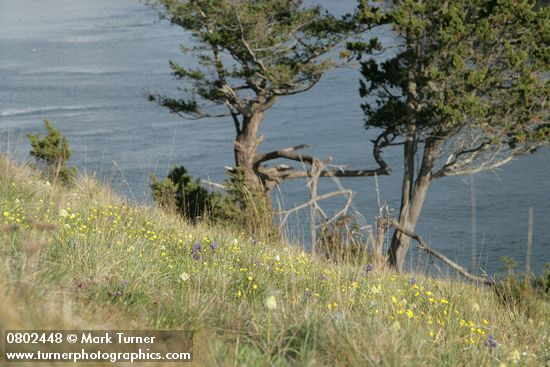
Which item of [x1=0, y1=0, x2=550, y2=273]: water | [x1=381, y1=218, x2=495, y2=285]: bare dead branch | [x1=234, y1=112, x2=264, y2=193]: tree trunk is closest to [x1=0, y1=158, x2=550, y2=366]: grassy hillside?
[x1=381, y1=218, x2=495, y2=285]: bare dead branch

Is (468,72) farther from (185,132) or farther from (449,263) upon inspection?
(185,132)

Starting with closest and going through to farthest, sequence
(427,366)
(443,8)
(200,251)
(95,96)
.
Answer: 1. (427,366)
2. (200,251)
3. (443,8)
4. (95,96)

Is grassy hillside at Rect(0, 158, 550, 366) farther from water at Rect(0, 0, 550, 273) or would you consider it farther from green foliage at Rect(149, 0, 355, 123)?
green foliage at Rect(149, 0, 355, 123)

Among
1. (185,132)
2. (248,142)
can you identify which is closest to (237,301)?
(248,142)

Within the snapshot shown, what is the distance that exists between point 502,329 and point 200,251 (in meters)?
1.90

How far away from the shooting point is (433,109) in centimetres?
1770

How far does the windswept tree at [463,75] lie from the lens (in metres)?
16.6

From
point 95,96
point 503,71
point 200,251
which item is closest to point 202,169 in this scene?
point 503,71

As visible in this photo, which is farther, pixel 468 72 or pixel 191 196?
pixel 191 196

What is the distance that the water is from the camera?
2414 cm

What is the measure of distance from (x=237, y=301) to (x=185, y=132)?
97.7 ft

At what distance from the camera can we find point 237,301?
13.7ft

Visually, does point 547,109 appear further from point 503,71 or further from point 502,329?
point 502,329

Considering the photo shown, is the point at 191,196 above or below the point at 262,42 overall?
below
